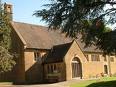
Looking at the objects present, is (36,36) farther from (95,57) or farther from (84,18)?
(84,18)

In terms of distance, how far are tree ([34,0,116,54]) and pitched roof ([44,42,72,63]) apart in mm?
24756

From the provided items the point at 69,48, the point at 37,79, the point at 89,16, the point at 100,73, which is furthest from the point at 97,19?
the point at 100,73

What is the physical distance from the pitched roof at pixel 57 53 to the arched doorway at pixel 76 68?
2.67 meters

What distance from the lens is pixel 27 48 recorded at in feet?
165

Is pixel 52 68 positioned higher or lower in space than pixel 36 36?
lower

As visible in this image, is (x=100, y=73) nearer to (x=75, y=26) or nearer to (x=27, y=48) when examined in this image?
(x=27, y=48)

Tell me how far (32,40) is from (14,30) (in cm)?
375

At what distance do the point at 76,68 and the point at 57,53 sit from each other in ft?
13.7

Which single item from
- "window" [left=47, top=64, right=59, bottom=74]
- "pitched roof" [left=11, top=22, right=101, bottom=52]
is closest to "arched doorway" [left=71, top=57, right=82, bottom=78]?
"window" [left=47, top=64, right=59, bottom=74]

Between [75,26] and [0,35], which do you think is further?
[0,35]

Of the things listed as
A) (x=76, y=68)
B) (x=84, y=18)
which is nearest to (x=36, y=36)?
(x=76, y=68)

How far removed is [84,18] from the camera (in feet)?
73.3

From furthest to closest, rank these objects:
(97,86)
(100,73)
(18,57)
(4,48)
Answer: (100,73), (18,57), (4,48), (97,86)

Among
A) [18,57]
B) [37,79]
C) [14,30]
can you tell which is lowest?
[37,79]
